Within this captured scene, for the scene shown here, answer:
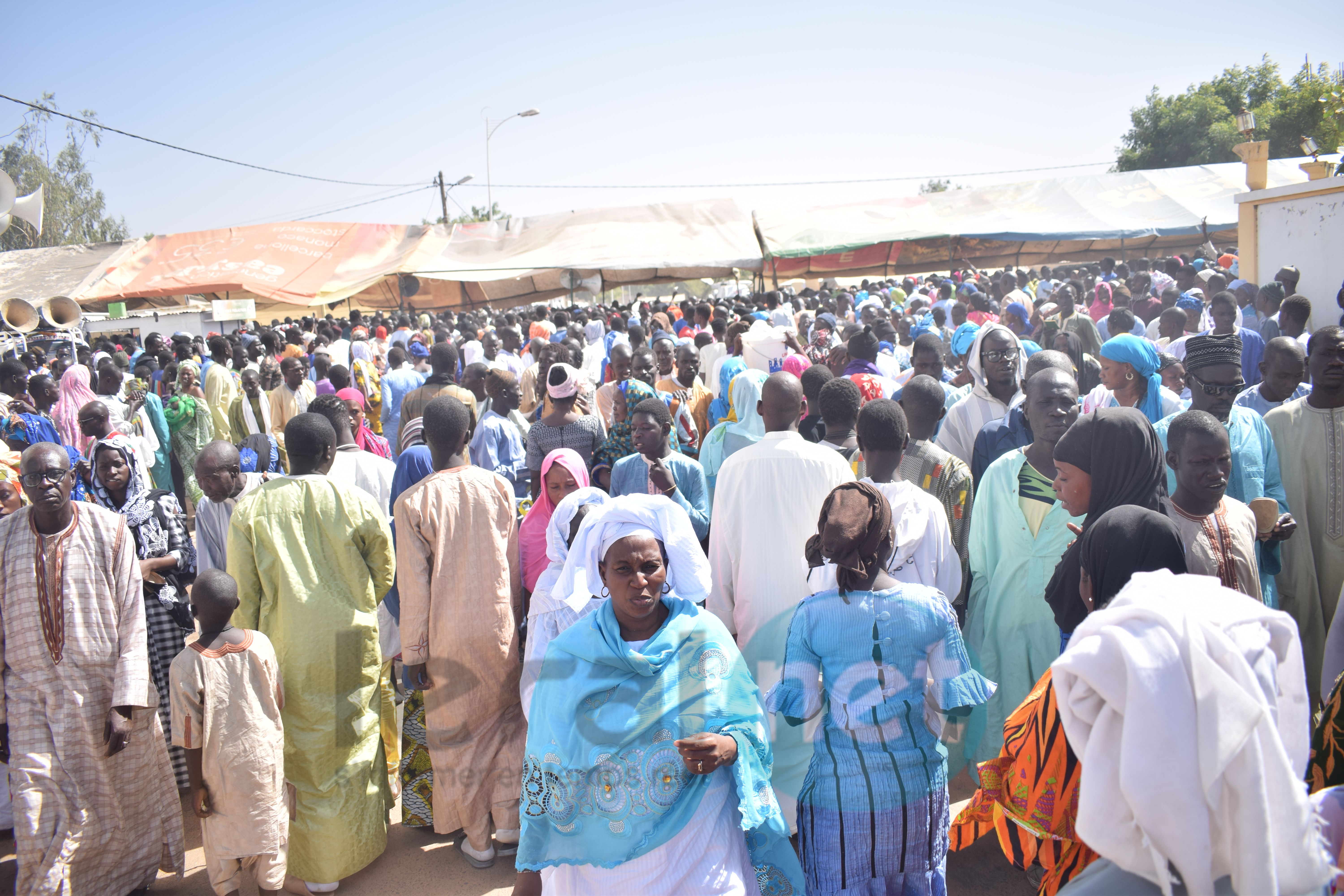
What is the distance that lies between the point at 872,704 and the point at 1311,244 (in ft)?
30.3

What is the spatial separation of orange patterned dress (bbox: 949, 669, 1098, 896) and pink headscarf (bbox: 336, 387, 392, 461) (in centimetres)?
450

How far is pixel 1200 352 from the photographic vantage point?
4250mm

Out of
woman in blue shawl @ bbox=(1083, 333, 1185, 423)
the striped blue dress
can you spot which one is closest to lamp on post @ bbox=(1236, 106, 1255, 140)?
woman in blue shawl @ bbox=(1083, 333, 1185, 423)

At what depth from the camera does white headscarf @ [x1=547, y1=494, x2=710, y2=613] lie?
2.72 metres

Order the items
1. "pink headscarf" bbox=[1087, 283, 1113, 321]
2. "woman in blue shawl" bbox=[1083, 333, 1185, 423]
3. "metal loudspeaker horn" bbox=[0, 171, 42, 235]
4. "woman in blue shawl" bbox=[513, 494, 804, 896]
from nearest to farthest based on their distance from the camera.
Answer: "woman in blue shawl" bbox=[513, 494, 804, 896] < "woman in blue shawl" bbox=[1083, 333, 1185, 423] < "pink headscarf" bbox=[1087, 283, 1113, 321] < "metal loudspeaker horn" bbox=[0, 171, 42, 235]

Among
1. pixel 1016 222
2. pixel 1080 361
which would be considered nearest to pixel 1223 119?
pixel 1016 222

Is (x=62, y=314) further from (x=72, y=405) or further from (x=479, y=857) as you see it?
(x=479, y=857)

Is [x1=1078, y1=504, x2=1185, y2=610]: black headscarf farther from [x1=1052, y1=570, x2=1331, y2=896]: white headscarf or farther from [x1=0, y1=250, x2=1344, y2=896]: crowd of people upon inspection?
[x1=1052, y1=570, x2=1331, y2=896]: white headscarf

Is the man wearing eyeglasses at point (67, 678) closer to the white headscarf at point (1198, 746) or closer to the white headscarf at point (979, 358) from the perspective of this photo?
the white headscarf at point (1198, 746)

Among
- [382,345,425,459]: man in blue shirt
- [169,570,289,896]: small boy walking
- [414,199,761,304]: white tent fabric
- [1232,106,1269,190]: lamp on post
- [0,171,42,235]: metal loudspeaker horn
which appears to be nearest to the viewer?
[169,570,289,896]: small boy walking

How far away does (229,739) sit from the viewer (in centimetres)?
349

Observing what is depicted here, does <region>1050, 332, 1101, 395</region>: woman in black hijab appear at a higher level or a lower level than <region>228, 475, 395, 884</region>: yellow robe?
higher

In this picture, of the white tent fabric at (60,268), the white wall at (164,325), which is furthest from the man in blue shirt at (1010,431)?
the white tent fabric at (60,268)

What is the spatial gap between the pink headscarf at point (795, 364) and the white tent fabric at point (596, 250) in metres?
15.6
